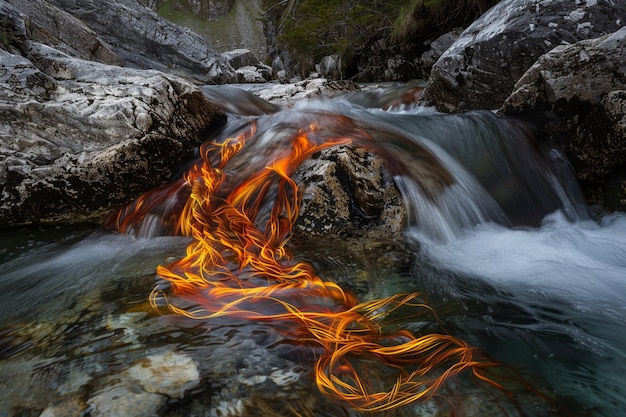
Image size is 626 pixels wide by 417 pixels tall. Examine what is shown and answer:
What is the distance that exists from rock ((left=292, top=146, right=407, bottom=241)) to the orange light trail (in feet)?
0.51

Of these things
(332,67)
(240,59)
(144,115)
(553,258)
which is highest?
(240,59)

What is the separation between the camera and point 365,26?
57.6 feet

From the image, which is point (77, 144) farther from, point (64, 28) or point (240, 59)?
point (240, 59)

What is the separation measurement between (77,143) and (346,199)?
331 cm

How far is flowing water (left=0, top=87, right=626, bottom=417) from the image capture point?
1516 mm

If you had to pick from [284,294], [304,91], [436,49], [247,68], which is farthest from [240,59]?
[284,294]

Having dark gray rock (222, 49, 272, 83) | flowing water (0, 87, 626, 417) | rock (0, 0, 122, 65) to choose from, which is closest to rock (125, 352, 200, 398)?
flowing water (0, 87, 626, 417)

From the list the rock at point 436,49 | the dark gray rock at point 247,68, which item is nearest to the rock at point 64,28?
the dark gray rock at point 247,68

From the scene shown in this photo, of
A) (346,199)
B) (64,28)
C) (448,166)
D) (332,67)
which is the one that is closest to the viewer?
(346,199)

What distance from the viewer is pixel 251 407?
145cm

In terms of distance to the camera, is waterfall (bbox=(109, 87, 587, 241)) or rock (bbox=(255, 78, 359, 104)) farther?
rock (bbox=(255, 78, 359, 104))

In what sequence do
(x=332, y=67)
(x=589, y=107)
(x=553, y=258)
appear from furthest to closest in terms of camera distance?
(x=332, y=67), (x=589, y=107), (x=553, y=258)

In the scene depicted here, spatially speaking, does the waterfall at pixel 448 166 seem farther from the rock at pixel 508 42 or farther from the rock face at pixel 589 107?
the rock at pixel 508 42

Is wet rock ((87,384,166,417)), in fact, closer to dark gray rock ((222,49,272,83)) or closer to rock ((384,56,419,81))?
rock ((384,56,419,81))
